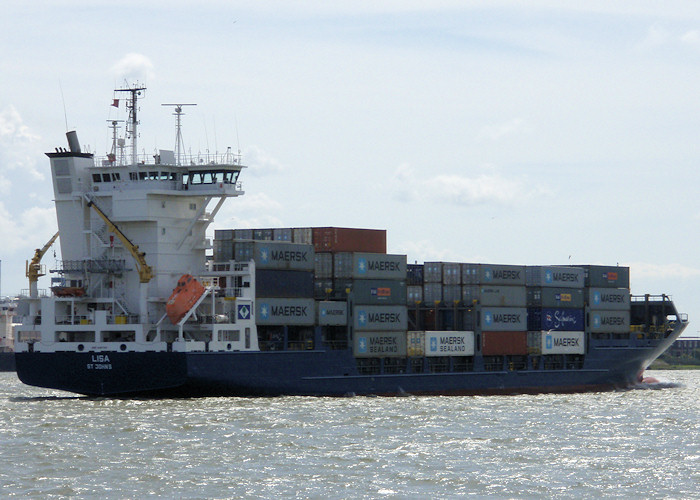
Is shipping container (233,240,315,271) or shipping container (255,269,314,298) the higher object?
shipping container (233,240,315,271)

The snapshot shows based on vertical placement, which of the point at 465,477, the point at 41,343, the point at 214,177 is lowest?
the point at 465,477

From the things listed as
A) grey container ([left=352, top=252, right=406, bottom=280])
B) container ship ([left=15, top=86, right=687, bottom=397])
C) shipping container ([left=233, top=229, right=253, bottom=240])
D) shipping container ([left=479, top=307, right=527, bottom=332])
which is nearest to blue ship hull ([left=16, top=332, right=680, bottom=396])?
container ship ([left=15, top=86, right=687, bottom=397])

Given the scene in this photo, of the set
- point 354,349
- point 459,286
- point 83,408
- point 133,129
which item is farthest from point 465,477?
point 459,286

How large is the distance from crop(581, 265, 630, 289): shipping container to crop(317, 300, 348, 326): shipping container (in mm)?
18535

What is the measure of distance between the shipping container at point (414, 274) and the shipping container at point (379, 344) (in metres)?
4.83

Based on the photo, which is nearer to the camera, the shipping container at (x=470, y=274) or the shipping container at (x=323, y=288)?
the shipping container at (x=323, y=288)

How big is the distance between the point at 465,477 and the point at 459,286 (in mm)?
31631

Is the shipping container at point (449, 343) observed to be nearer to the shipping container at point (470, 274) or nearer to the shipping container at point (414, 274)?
the shipping container at point (470, 274)

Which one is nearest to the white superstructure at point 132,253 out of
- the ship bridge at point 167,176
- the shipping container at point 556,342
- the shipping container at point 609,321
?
the ship bridge at point 167,176

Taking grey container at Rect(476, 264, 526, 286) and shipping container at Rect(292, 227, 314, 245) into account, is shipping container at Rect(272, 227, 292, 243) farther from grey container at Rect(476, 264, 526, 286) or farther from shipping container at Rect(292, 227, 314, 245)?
grey container at Rect(476, 264, 526, 286)

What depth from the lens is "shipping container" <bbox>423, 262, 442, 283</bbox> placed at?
6088 cm

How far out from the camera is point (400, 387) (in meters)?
56.2

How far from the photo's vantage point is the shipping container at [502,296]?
60.3 metres

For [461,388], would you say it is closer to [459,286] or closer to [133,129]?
[459,286]
